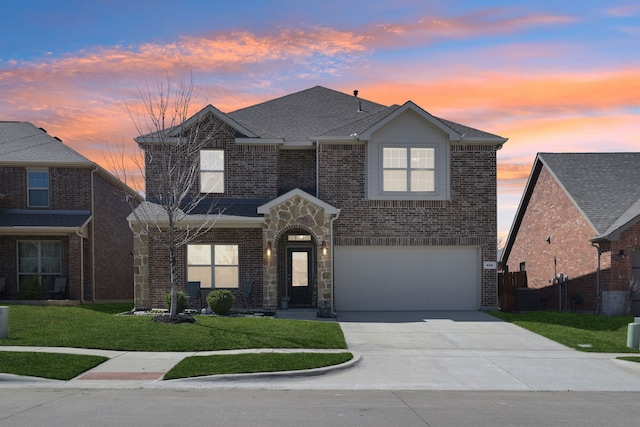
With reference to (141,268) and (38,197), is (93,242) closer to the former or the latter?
(38,197)

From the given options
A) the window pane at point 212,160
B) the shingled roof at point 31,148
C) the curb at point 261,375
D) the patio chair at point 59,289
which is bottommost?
the curb at point 261,375

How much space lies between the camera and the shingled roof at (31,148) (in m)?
30.0

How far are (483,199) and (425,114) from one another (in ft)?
13.0

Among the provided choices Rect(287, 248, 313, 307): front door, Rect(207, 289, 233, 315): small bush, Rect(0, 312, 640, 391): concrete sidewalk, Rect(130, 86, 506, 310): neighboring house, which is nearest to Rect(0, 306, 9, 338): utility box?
Rect(0, 312, 640, 391): concrete sidewalk

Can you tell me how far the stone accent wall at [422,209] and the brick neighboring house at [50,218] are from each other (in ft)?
35.8

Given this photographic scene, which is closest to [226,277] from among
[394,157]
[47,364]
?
[394,157]

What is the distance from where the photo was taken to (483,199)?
2672cm

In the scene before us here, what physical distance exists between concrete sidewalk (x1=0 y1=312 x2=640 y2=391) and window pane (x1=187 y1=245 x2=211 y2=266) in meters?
6.67

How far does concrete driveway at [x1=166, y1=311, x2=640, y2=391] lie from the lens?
1433cm

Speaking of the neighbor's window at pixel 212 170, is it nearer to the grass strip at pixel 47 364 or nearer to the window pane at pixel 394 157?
the window pane at pixel 394 157

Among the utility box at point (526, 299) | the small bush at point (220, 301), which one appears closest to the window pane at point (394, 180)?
the utility box at point (526, 299)

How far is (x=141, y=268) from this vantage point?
25125 mm

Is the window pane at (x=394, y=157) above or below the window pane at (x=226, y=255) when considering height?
above

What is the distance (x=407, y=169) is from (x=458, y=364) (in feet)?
36.6
